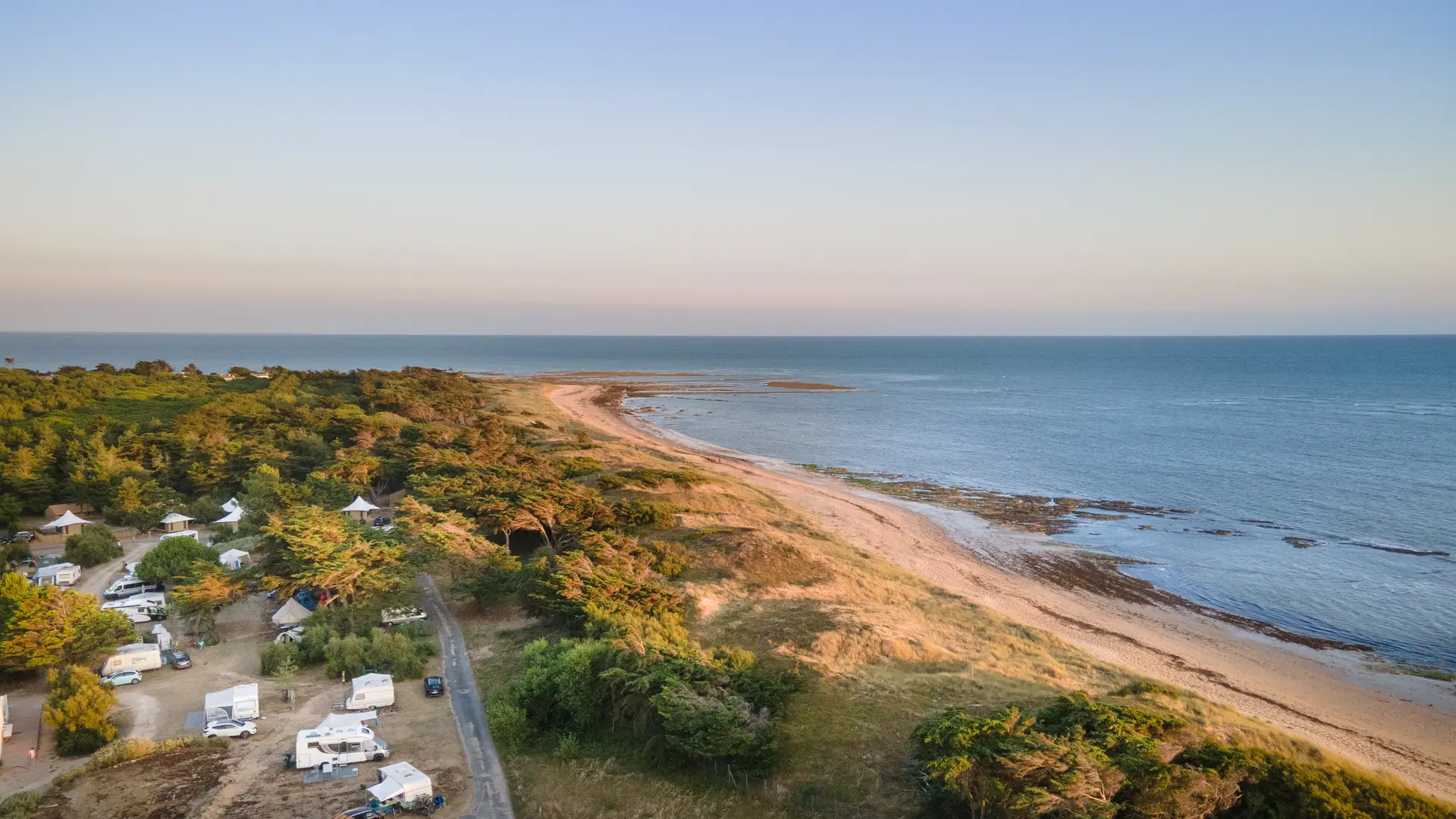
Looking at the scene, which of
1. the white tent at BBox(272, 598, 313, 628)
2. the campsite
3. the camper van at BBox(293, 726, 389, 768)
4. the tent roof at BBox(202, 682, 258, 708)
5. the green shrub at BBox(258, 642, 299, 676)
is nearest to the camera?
the campsite

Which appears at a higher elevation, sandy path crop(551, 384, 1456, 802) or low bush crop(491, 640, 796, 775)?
low bush crop(491, 640, 796, 775)

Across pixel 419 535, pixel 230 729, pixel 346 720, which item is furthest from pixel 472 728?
pixel 419 535


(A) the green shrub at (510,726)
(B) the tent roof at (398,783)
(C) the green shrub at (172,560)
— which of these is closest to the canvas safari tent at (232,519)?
(C) the green shrub at (172,560)

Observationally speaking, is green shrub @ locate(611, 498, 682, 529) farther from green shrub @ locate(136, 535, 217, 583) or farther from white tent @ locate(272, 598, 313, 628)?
green shrub @ locate(136, 535, 217, 583)

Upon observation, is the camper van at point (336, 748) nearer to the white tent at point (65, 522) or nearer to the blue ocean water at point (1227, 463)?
the white tent at point (65, 522)

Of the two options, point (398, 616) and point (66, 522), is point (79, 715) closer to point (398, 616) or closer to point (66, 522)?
point (398, 616)

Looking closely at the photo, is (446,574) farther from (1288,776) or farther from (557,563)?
(1288,776)

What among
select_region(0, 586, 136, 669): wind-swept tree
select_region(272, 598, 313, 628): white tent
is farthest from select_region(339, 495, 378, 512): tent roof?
select_region(0, 586, 136, 669): wind-swept tree
